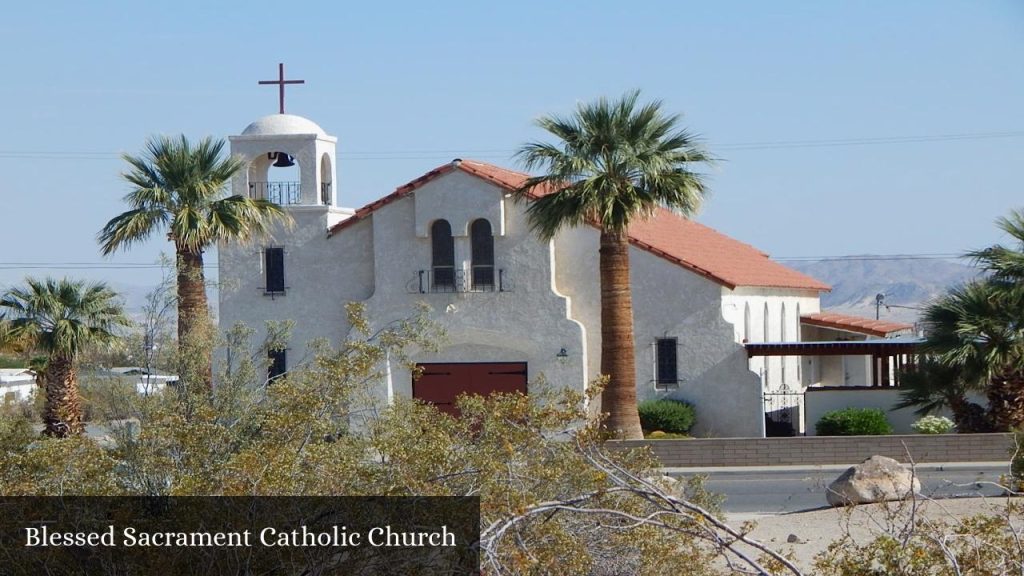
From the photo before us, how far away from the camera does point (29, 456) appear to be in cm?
1235

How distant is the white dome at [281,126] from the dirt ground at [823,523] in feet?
64.3

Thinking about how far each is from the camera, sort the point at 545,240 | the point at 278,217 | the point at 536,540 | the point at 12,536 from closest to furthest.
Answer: the point at 536,540, the point at 12,536, the point at 545,240, the point at 278,217

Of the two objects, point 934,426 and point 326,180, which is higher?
point 326,180

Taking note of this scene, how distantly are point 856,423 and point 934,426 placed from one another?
2472mm

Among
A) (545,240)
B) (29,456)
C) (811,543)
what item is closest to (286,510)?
(29,456)

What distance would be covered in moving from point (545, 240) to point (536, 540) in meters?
22.6

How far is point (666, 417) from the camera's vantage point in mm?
32688

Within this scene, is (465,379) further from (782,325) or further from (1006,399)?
(1006,399)

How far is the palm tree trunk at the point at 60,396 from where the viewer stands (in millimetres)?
33188

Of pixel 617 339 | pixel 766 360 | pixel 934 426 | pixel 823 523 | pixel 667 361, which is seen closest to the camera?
pixel 823 523

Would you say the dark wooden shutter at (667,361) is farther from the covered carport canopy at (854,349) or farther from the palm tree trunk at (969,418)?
the palm tree trunk at (969,418)

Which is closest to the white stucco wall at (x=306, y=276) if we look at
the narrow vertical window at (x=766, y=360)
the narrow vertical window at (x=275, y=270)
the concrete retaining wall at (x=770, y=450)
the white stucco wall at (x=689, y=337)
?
the narrow vertical window at (x=275, y=270)

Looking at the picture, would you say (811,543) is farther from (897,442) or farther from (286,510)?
(897,442)

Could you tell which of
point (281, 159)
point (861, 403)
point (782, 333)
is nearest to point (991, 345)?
point (861, 403)
